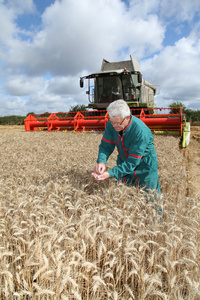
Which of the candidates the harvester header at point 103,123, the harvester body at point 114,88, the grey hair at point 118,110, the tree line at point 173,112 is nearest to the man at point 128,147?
the grey hair at point 118,110

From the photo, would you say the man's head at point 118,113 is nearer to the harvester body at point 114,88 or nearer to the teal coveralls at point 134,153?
the teal coveralls at point 134,153

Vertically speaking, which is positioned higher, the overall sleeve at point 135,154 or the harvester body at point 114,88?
the harvester body at point 114,88

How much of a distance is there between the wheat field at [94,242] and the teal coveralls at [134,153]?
0.25 metres

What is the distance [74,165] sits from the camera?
188 inches

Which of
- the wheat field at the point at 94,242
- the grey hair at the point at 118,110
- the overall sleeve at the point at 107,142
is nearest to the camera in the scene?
the wheat field at the point at 94,242

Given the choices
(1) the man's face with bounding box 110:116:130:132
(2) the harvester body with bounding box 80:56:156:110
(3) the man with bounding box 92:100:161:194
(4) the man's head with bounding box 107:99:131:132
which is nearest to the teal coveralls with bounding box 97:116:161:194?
(3) the man with bounding box 92:100:161:194

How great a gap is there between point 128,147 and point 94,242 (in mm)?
1647

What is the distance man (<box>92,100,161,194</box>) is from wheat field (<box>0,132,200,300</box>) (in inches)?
10.0

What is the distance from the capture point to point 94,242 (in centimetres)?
169

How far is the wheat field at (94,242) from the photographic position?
1.47 m

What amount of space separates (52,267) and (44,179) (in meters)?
2.29

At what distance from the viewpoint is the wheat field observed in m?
1.47

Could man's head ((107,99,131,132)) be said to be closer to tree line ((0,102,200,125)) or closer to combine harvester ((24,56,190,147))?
combine harvester ((24,56,190,147))

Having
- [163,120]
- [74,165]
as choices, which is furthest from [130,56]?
[74,165]
